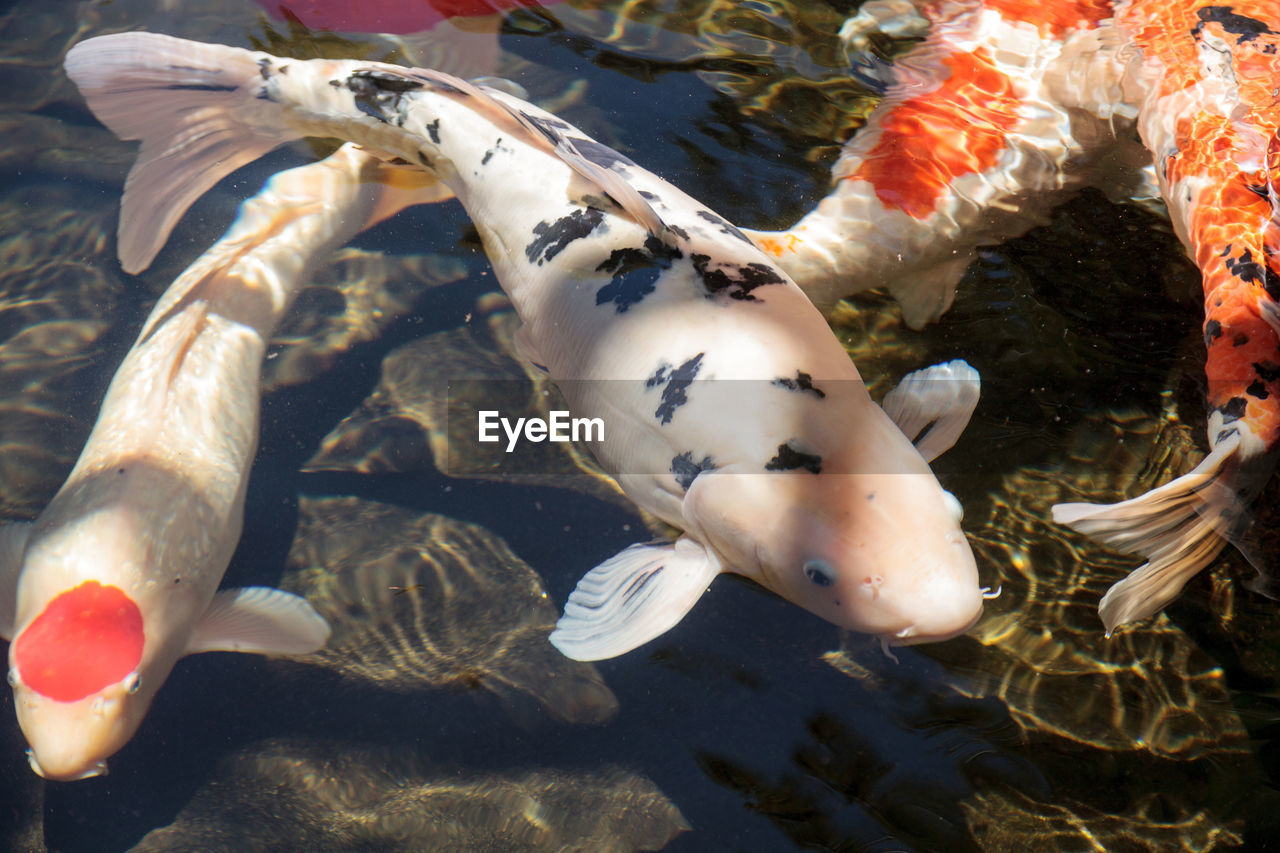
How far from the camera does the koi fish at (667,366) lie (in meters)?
2.31

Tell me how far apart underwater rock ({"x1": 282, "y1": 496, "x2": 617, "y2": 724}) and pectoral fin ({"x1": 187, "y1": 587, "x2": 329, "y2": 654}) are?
9 cm

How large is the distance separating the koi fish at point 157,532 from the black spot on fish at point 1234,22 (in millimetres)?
4053

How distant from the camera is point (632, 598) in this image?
8.55ft

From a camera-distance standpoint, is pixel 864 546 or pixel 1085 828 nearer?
pixel 864 546

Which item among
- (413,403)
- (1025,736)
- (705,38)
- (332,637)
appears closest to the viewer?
(1025,736)

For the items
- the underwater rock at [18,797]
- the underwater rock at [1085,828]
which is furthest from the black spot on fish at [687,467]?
the underwater rock at [18,797]

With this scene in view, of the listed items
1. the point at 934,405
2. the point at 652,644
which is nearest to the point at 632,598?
the point at 652,644

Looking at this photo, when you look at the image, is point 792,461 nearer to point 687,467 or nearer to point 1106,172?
point 687,467

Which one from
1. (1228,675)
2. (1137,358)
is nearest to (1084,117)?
(1137,358)

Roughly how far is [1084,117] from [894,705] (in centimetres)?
287

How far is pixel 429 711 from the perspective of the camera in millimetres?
2869

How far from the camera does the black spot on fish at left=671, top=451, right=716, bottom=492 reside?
101 inches

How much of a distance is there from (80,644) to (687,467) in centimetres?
203

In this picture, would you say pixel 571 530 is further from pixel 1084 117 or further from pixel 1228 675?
pixel 1084 117
